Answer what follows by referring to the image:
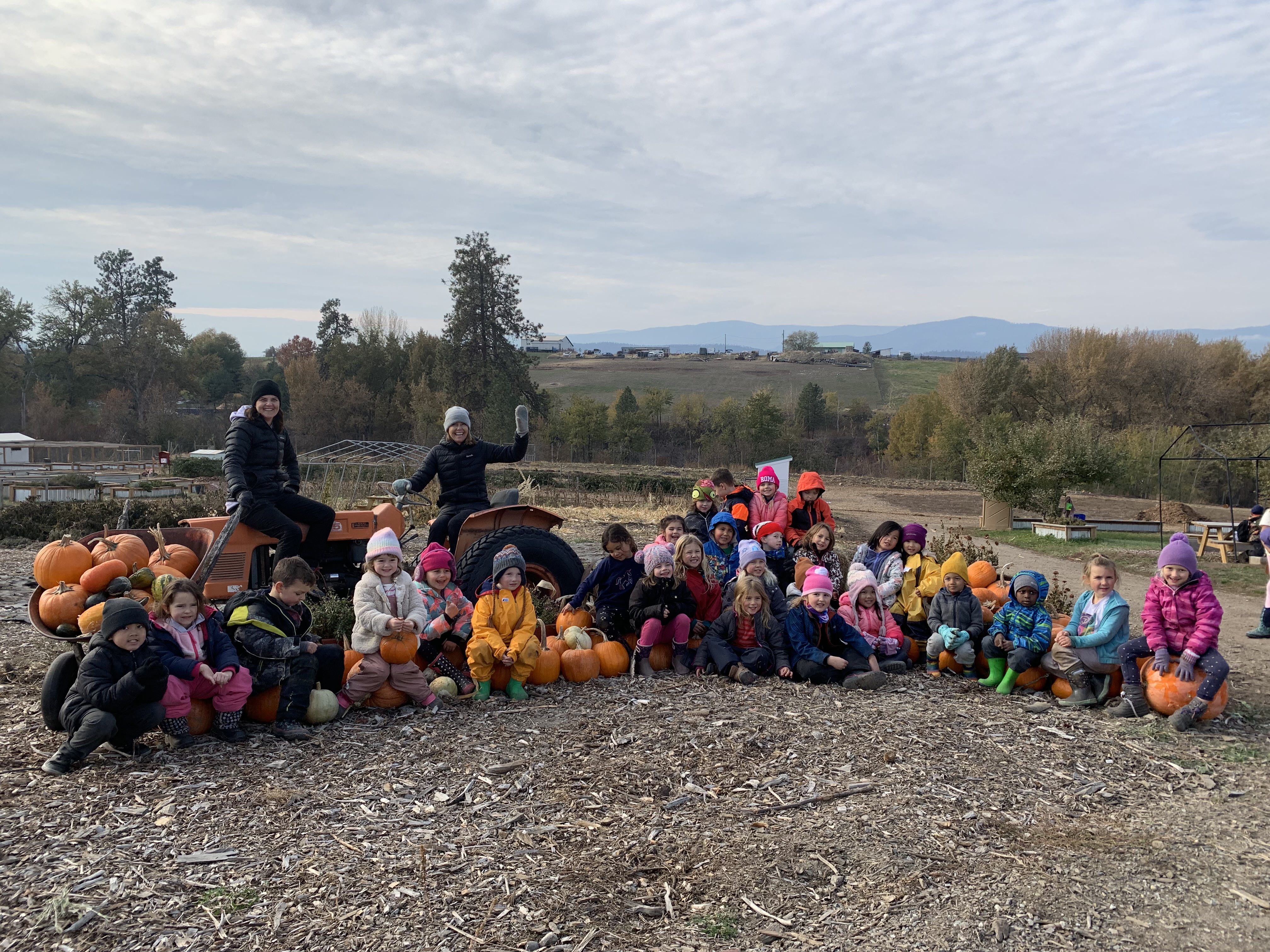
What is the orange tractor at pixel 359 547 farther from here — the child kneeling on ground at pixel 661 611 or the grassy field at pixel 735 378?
the grassy field at pixel 735 378

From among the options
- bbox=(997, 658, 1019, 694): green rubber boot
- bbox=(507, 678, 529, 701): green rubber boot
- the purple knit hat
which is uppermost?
the purple knit hat

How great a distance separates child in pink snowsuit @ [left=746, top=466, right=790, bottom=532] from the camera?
25.5 ft

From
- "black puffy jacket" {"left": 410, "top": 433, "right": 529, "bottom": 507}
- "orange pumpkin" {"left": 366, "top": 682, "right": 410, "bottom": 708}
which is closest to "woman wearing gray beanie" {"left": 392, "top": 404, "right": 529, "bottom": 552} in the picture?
"black puffy jacket" {"left": 410, "top": 433, "right": 529, "bottom": 507}

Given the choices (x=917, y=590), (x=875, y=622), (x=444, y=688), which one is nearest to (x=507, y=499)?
(x=444, y=688)

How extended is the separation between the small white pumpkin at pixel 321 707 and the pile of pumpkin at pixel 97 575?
1.00m


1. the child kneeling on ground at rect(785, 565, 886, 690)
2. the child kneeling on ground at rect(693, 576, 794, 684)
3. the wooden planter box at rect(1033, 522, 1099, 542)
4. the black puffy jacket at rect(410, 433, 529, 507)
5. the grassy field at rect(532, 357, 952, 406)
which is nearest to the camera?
the child kneeling on ground at rect(785, 565, 886, 690)

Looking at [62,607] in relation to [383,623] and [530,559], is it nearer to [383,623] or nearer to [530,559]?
[383,623]

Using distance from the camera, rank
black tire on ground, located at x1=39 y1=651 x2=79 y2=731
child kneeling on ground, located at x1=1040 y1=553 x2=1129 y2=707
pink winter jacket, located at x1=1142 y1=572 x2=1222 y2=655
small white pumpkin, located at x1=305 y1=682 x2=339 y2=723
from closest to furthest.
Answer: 1. black tire on ground, located at x1=39 y1=651 x2=79 y2=731
2. small white pumpkin, located at x1=305 y1=682 x2=339 y2=723
3. pink winter jacket, located at x1=1142 y1=572 x2=1222 y2=655
4. child kneeling on ground, located at x1=1040 y1=553 x2=1129 y2=707

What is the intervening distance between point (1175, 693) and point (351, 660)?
4.99 meters

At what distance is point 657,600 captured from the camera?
6.48 metres

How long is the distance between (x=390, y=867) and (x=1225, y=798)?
3.94 m

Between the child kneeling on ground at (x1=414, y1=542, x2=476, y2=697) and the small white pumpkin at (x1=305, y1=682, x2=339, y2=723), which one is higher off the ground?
the child kneeling on ground at (x1=414, y1=542, x2=476, y2=697)

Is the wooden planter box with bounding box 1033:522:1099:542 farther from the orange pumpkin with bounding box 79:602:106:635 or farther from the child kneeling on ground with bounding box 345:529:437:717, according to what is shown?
the orange pumpkin with bounding box 79:602:106:635

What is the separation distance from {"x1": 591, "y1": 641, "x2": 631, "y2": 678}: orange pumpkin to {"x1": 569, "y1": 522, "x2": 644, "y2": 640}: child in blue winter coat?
23cm
